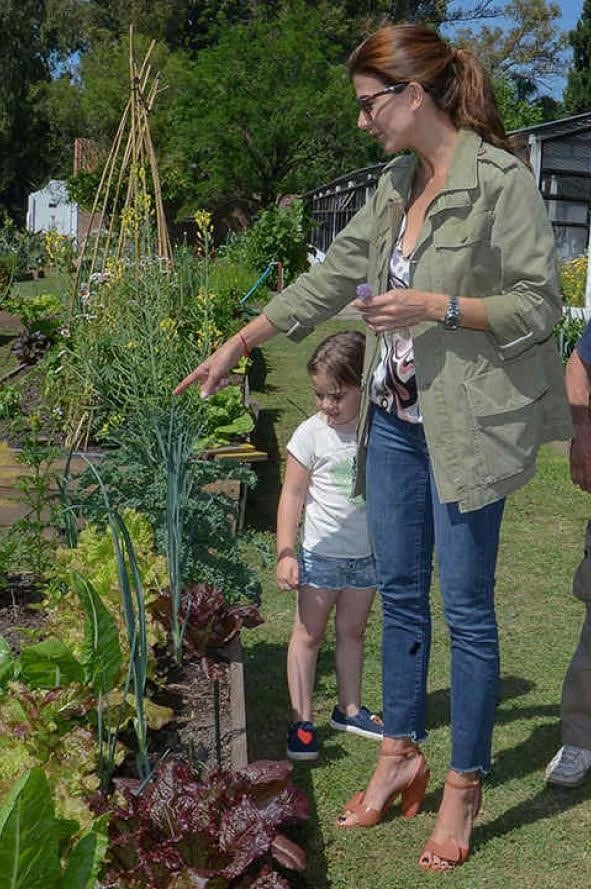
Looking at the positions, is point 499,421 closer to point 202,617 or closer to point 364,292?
point 364,292

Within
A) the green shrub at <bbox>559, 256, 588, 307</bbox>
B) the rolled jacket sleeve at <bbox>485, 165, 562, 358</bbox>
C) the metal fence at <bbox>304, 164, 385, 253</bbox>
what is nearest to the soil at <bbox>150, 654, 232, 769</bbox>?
the rolled jacket sleeve at <bbox>485, 165, 562, 358</bbox>

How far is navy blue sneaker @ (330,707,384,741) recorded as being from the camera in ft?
12.1

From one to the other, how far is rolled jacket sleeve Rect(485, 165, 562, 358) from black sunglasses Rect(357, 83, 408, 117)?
1.01ft

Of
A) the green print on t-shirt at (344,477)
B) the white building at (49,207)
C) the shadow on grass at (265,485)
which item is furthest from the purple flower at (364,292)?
the white building at (49,207)

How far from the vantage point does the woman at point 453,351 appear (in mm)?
2650

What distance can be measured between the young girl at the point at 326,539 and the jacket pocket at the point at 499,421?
0.83 m

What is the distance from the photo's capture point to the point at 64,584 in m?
3.72

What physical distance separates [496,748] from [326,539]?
32.1 inches

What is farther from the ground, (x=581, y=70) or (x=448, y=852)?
(x=581, y=70)

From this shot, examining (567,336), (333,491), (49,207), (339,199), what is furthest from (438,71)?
(49,207)

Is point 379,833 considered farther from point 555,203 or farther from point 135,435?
point 555,203

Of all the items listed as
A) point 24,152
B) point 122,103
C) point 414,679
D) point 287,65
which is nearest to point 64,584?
point 414,679

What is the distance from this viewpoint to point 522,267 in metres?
2.63

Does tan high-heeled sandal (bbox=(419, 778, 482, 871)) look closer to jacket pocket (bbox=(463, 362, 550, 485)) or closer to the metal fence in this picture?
jacket pocket (bbox=(463, 362, 550, 485))
